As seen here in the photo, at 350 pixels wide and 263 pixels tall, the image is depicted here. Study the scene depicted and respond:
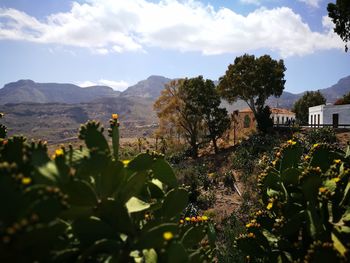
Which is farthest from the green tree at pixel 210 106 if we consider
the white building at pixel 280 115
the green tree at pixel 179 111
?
the white building at pixel 280 115

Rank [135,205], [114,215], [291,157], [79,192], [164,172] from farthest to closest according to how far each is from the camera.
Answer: [291,157]
[164,172]
[135,205]
[114,215]
[79,192]

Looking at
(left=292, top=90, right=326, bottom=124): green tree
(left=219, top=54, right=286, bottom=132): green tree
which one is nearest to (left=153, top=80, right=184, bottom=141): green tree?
(left=219, top=54, right=286, bottom=132): green tree

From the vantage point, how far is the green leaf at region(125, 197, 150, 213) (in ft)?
7.11

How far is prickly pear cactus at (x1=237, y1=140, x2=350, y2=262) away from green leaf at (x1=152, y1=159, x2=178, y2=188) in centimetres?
87

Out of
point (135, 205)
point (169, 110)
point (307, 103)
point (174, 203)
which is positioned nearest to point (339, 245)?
point (174, 203)

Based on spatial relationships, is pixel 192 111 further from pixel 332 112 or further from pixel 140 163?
pixel 140 163

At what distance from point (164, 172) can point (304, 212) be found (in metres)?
1.08

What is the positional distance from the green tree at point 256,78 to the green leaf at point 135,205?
29.4 metres

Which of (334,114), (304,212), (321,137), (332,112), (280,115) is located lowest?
(321,137)

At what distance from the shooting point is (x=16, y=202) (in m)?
1.38

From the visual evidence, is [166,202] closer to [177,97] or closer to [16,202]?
[16,202]

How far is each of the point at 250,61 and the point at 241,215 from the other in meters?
20.4

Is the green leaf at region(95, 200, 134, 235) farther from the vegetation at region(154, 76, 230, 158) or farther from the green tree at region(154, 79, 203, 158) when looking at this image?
the green tree at region(154, 79, 203, 158)

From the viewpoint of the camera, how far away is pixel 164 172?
2.64 metres
